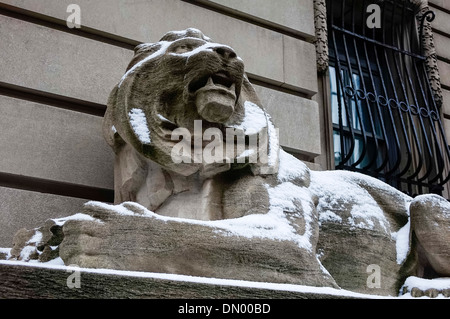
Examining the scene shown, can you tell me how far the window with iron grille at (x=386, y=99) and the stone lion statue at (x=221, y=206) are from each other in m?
2.73

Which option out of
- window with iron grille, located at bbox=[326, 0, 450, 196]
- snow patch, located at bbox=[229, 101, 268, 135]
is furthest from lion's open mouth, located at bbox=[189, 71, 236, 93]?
window with iron grille, located at bbox=[326, 0, 450, 196]

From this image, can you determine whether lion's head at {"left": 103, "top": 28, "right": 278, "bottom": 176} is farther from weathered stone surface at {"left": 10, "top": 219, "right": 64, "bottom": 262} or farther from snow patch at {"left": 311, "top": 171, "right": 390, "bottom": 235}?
weathered stone surface at {"left": 10, "top": 219, "right": 64, "bottom": 262}

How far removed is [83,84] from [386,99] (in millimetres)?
4101

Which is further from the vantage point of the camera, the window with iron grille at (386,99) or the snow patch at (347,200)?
the window with iron grille at (386,99)

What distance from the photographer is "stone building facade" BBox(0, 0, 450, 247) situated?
472cm

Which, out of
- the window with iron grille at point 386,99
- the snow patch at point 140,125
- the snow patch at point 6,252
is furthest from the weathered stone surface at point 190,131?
the window with iron grille at point 386,99

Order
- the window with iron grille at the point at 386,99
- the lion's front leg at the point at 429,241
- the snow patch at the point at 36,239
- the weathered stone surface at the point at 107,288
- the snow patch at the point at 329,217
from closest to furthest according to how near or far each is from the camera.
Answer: the weathered stone surface at the point at 107,288 → the snow patch at the point at 36,239 → the snow patch at the point at 329,217 → the lion's front leg at the point at 429,241 → the window with iron grille at the point at 386,99

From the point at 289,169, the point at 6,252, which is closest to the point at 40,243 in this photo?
the point at 6,252

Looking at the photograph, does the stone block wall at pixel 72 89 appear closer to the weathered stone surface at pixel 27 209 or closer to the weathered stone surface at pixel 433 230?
the weathered stone surface at pixel 27 209

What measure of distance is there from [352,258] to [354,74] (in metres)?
4.57

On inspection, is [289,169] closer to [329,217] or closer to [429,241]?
[329,217]

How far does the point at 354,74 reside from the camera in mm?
8062

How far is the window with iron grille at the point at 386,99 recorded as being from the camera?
734 cm

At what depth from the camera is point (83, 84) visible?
5.21 metres
